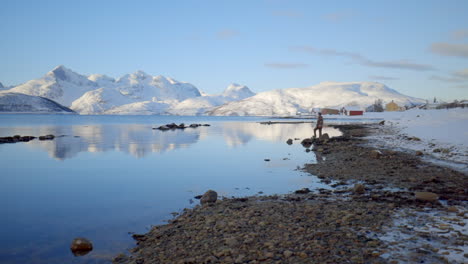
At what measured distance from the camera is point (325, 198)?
38.9 feet

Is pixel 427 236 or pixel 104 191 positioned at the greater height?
pixel 427 236

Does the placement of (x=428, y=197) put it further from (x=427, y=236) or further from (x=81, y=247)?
(x=81, y=247)

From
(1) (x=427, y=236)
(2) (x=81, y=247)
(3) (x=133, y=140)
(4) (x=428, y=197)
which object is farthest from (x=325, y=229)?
(3) (x=133, y=140)

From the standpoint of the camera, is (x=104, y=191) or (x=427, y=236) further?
(x=104, y=191)

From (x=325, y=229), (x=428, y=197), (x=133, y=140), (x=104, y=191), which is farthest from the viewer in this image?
(x=133, y=140)

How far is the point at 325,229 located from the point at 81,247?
19.5ft

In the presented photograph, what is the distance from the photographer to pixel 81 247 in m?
8.48

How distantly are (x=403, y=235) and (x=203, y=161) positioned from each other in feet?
61.5

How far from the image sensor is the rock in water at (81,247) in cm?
839

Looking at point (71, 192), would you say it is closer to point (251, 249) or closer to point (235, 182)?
point (235, 182)

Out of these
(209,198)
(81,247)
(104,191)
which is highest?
(209,198)

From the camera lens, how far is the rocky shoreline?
6.70m

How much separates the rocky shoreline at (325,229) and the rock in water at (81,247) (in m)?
1.19

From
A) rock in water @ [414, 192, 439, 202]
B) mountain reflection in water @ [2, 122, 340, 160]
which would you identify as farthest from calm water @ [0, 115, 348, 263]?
mountain reflection in water @ [2, 122, 340, 160]
